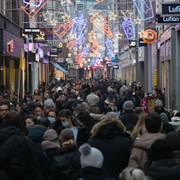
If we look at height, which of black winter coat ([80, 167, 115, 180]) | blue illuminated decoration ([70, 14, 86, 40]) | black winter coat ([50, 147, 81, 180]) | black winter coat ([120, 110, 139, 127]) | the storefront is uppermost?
blue illuminated decoration ([70, 14, 86, 40])

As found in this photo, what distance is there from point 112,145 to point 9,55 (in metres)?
21.6

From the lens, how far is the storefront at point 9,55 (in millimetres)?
23636

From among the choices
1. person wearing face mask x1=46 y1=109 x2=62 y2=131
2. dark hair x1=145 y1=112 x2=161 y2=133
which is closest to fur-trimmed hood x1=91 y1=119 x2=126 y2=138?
dark hair x1=145 y1=112 x2=161 y2=133

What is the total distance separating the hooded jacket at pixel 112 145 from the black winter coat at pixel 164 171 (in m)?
1.10

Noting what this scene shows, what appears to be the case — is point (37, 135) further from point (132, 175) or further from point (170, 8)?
point (170, 8)

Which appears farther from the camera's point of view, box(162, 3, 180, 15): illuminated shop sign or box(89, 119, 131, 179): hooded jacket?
box(162, 3, 180, 15): illuminated shop sign

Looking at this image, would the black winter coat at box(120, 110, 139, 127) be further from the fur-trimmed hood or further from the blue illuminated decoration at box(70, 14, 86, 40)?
the blue illuminated decoration at box(70, 14, 86, 40)

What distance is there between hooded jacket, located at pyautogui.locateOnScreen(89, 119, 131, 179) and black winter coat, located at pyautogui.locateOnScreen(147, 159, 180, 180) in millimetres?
1097

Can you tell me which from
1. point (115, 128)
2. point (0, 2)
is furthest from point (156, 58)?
point (115, 128)

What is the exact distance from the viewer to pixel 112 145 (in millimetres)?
5383

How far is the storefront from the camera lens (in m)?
23.6

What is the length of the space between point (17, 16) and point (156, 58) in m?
11.1

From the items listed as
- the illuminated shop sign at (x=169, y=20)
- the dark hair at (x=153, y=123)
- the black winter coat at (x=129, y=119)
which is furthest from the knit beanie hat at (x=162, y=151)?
the illuminated shop sign at (x=169, y=20)

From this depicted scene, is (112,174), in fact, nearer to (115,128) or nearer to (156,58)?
(115,128)
